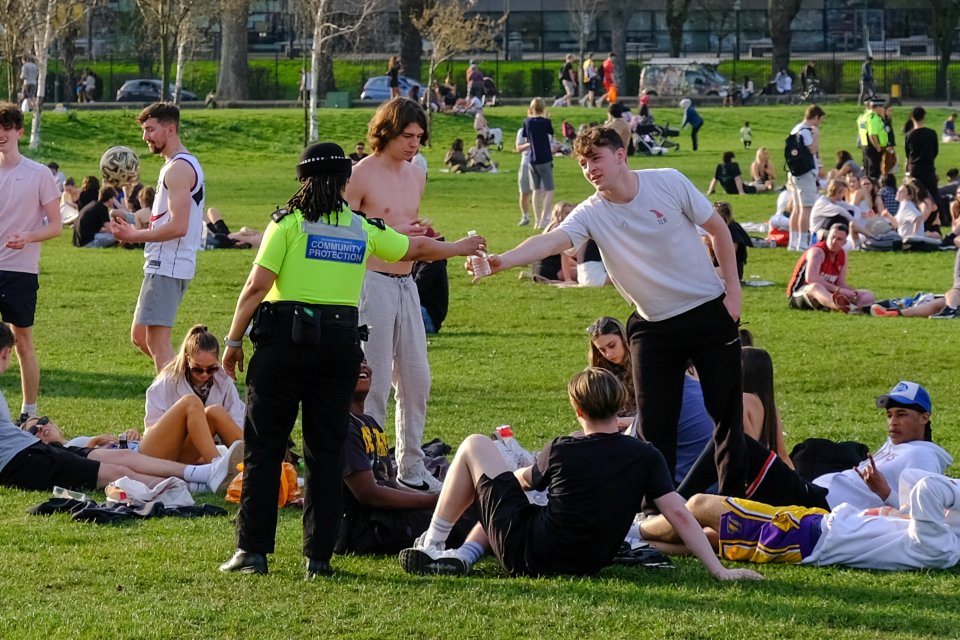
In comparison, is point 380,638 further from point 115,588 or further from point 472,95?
point 472,95

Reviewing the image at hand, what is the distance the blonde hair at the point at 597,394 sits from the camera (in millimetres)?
6418

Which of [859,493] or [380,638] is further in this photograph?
[859,493]

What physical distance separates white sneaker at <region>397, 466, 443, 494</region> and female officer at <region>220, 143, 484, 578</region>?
178 cm

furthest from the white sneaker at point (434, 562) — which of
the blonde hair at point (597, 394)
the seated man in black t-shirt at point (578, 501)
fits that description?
the blonde hair at point (597, 394)

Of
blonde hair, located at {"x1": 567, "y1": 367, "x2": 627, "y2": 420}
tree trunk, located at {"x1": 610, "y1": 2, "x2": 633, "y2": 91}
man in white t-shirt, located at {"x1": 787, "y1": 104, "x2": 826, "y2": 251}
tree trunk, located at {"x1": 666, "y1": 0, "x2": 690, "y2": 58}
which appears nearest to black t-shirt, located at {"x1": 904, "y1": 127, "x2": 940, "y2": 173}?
man in white t-shirt, located at {"x1": 787, "y1": 104, "x2": 826, "y2": 251}

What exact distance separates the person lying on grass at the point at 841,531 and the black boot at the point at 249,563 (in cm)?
184

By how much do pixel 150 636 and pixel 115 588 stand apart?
89 centimetres

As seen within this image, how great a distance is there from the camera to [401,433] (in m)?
8.40

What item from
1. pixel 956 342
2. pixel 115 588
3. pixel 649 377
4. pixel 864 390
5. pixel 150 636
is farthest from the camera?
pixel 956 342

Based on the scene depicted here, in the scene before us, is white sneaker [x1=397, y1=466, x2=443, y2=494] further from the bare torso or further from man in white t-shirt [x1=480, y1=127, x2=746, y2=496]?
man in white t-shirt [x1=480, y1=127, x2=746, y2=496]

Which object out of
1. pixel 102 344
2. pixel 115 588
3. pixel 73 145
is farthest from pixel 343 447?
pixel 73 145

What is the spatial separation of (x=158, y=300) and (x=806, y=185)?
13636mm

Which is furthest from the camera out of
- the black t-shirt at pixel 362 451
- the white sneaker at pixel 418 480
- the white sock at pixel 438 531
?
the white sneaker at pixel 418 480

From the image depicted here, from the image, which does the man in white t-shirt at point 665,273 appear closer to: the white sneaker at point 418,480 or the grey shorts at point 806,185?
the white sneaker at point 418,480
